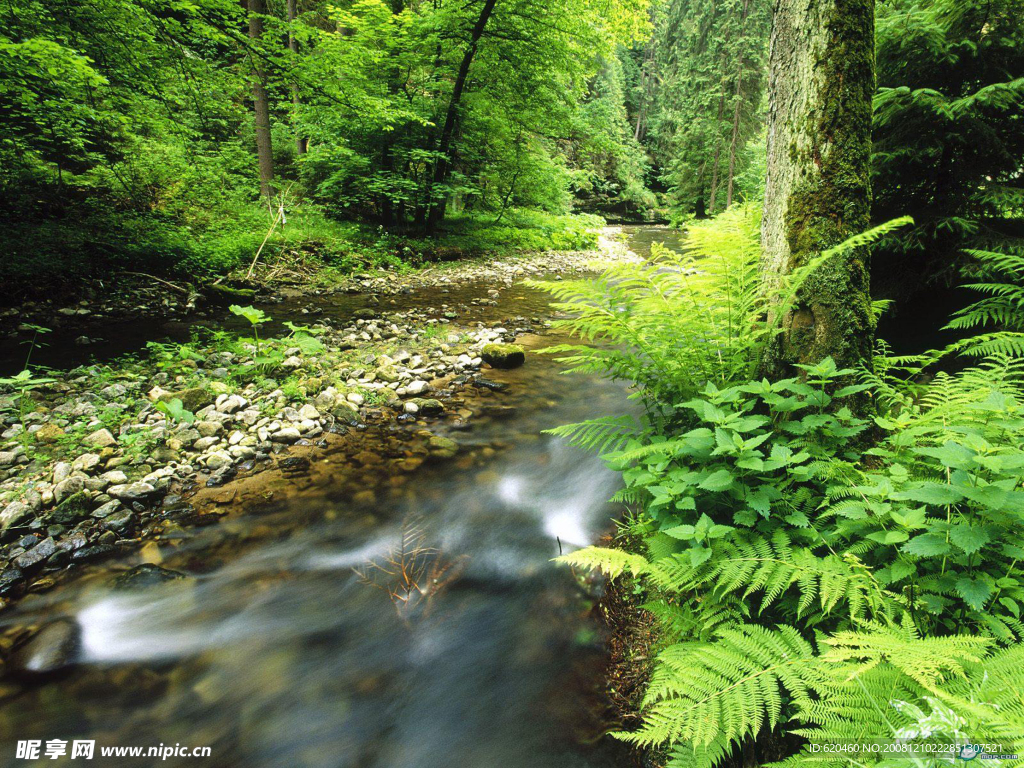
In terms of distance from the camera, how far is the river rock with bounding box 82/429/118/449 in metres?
3.91

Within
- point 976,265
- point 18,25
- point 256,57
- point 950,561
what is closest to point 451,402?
point 950,561

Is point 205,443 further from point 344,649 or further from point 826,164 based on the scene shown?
point 826,164

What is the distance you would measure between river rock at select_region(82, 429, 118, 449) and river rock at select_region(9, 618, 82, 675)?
1.75 metres

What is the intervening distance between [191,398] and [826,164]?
577 centimetres

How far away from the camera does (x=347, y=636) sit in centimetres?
287

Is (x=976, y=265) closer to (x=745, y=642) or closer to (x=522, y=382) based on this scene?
(x=745, y=642)

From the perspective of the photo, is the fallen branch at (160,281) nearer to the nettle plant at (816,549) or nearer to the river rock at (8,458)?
the river rock at (8,458)

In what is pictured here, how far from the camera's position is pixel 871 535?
1.58m

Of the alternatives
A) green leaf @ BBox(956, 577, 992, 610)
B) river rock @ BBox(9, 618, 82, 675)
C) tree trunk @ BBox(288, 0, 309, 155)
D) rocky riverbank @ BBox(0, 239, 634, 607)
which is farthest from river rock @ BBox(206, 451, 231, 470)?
tree trunk @ BBox(288, 0, 309, 155)

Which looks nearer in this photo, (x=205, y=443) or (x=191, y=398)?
(x=205, y=443)

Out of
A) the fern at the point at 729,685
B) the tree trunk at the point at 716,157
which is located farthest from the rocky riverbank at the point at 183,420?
the tree trunk at the point at 716,157

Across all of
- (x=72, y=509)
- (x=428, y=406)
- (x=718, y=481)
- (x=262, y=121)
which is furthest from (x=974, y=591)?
(x=262, y=121)

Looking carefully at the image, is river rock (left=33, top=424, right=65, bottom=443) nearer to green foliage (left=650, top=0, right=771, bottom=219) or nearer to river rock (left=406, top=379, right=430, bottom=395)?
river rock (left=406, top=379, right=430, bottom=395)

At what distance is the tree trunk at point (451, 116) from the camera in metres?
10.9
